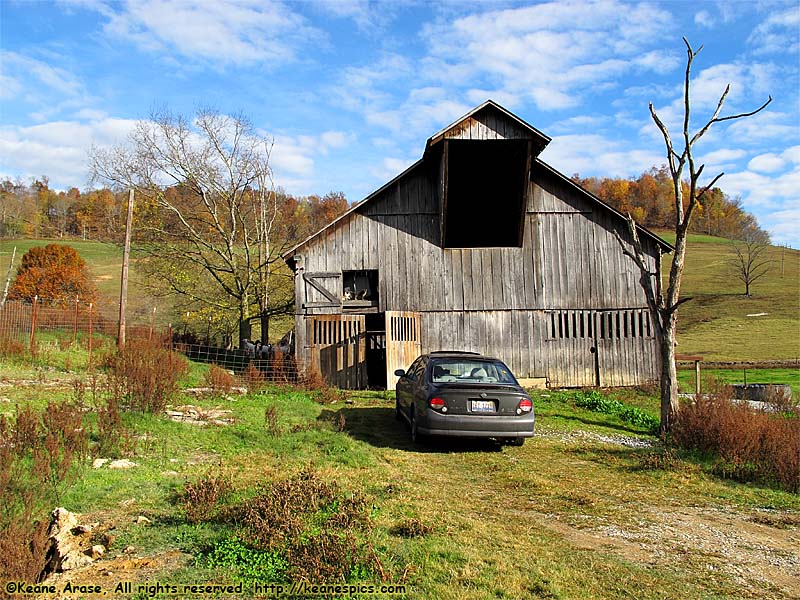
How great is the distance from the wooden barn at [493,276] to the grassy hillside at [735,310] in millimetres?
17521

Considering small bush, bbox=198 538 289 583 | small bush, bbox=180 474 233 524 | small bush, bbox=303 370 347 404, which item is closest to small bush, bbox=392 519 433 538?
small bush, bbox=198 538 289 583

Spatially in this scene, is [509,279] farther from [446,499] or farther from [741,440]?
[446,499]

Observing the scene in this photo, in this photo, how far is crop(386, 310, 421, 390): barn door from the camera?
18.8m

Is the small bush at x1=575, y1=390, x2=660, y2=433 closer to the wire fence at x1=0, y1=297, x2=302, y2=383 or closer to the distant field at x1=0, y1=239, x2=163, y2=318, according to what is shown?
the wire fence at x1=0, y1=297, x2=302, y2=383

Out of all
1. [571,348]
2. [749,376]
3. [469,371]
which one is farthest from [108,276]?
[469,371]

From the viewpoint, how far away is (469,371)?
36.9 ft

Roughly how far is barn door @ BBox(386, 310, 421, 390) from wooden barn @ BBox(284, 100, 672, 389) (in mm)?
154

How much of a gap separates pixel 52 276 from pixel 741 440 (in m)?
41.7

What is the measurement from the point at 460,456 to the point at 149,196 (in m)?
23.4

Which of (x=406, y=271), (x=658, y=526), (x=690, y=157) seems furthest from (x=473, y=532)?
(x=406, y=271)

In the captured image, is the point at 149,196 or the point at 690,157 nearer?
the point at 690,157

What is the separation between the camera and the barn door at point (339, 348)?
1994 cm

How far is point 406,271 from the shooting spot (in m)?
20.5

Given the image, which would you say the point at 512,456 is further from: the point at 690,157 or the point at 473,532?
the point at 690,157
